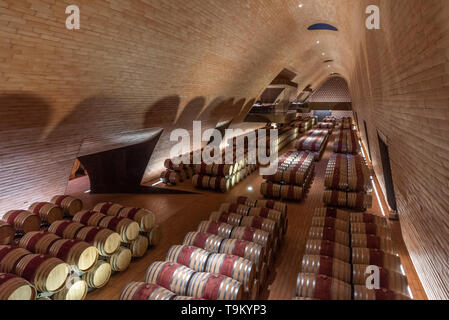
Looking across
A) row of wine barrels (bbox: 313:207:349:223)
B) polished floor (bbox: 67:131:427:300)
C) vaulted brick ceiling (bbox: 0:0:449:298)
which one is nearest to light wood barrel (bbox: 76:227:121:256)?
polished floor (bbox: 67:131:427:300)

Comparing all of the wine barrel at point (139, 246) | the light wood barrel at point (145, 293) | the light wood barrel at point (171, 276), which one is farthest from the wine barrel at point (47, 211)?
the light wood barrel at point (145, 293)

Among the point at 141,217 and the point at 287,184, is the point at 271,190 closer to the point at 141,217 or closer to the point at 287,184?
the point at 287,184

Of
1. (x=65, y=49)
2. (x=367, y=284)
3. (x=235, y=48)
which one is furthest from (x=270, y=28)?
(x=367, y=284)

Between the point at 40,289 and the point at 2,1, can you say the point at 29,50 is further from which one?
the point at 40,289

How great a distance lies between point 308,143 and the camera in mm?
15406

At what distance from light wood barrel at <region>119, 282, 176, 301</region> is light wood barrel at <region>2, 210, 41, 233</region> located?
4554 mm

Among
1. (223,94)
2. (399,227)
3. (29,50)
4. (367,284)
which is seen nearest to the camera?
(367,284)

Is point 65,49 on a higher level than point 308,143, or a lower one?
higher

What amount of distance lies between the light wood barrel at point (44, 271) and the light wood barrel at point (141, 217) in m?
1.97

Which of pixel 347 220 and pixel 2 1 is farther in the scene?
pixel 347 220

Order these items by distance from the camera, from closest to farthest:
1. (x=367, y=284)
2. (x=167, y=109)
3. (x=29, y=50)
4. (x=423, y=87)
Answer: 1. (x=423, y=87)
2. (x=367, y=284)
3. (x=29, y=50)
4. (x=167, y=109)

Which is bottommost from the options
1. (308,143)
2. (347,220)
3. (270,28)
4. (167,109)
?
(347,220)

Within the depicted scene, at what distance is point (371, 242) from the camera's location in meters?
4.85

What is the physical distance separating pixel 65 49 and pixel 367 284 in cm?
675
